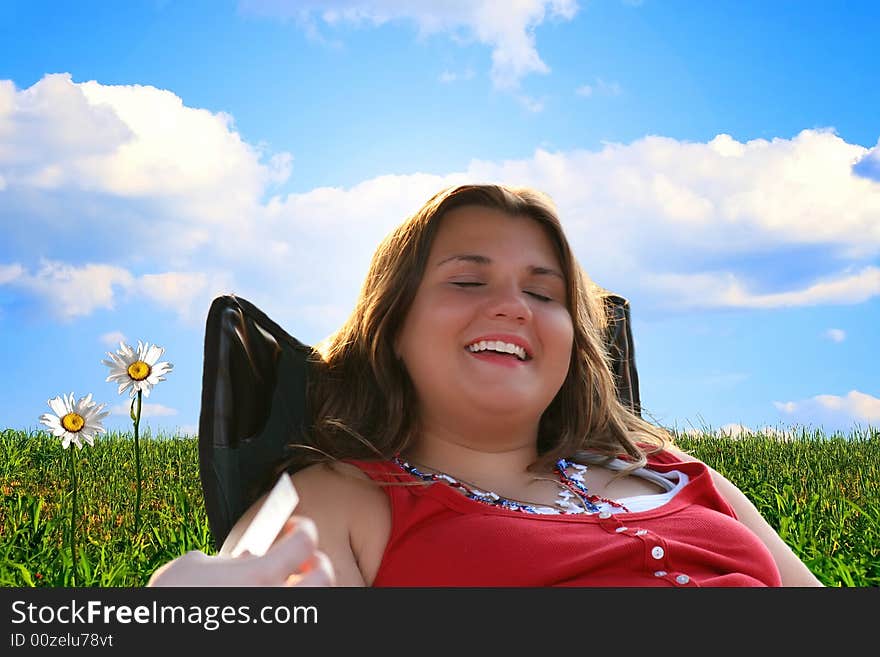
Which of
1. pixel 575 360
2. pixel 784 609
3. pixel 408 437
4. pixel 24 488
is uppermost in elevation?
pixel 24 488

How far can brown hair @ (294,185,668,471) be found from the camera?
2.16m

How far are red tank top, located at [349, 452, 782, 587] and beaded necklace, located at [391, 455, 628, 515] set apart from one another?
45 millimetres

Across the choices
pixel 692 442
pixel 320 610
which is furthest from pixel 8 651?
pixel 692 442

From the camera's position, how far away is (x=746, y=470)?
4508 millimetres

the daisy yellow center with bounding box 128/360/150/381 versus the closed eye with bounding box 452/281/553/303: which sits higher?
the daisy yellow center with bounding box 128/360/150/381

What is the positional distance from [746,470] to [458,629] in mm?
3350

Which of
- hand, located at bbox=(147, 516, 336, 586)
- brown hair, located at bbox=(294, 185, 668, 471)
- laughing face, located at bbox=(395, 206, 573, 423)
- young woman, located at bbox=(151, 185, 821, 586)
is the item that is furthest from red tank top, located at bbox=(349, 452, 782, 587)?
hand, located at bbox=(147, 516, 336, 586)

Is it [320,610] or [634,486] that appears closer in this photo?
[320,610]

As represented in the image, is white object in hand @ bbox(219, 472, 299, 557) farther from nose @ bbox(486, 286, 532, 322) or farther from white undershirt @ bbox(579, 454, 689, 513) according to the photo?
white undershirt @ bbox(579, 454, 689, 513)

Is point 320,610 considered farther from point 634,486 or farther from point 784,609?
point 634,486

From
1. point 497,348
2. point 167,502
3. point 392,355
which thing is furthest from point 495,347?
point 167,502

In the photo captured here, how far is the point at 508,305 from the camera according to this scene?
206 centimetres

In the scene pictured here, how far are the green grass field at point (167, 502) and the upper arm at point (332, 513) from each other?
118cm

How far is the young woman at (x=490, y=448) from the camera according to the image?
5.99 ft
